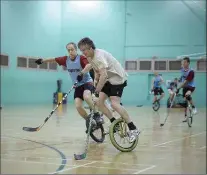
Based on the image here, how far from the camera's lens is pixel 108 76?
6254 mm

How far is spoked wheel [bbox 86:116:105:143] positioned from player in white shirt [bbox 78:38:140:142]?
31.5 inches

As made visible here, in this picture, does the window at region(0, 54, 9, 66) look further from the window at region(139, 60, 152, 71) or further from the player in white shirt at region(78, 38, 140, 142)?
the player in white shirt at region(78, 38, 140, 142)

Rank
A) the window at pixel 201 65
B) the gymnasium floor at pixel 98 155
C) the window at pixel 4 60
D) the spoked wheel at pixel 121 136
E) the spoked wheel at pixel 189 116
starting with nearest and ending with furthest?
the gymnasium floor at pixel 98 155, the spoked wheel at pixel 121 136, the spoked wheel at pixel 189 116, the window at pixel 4 60, the window at pixel 201 65

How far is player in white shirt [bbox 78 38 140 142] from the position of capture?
231 inches

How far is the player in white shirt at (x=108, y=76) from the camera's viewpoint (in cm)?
588

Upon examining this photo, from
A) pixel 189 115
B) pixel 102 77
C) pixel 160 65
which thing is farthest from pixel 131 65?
pixel 102 77

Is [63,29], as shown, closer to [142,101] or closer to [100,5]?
[100,5]

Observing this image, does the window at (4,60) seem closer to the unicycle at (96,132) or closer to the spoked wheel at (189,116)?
the spoked wheel at (189,116)

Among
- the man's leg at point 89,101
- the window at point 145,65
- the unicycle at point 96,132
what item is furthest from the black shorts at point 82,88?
the window at point 145,65

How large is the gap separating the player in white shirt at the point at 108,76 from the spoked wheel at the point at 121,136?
0.14 metres

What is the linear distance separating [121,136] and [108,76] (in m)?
0.95

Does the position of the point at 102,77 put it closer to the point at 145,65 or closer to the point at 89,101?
the point at 89,101

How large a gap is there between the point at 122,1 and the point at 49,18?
217 inches

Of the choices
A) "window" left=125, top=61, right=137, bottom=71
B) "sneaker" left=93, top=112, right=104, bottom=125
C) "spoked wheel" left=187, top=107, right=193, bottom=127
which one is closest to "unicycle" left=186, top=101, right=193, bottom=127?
"spoked wheel" left=187, top=107, right=193, bottom=127
